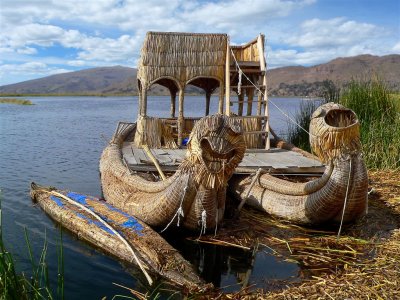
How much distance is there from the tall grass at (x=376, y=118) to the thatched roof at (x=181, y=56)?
3.28 metres

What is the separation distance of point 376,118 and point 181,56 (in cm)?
466

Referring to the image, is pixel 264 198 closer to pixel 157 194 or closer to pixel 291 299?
pixel 157 194

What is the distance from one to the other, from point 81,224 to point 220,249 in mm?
1961

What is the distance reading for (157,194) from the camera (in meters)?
5.93

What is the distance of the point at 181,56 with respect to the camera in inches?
396

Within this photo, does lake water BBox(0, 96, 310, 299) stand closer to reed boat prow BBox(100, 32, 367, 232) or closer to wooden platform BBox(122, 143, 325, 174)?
reed boat prow BBox(100, 32, 367, 232)

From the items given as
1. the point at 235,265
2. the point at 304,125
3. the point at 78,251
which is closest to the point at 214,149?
the point at 235,265

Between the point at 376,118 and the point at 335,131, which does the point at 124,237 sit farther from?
the point at 376,118

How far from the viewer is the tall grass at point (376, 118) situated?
9.42 m

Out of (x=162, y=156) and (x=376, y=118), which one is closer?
(x=162, y=156)

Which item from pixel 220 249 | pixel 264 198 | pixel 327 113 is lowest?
pixel 220 249

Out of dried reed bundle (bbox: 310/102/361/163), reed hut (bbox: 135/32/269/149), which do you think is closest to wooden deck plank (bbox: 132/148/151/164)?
reed hut (bbox: 135/32/269/149)

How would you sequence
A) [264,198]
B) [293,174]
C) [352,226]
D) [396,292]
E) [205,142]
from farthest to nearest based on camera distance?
[293,174], [264,198], [352,226], [205,142], [396,292]

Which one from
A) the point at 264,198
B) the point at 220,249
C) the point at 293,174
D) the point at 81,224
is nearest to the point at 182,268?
the point at 220,249
